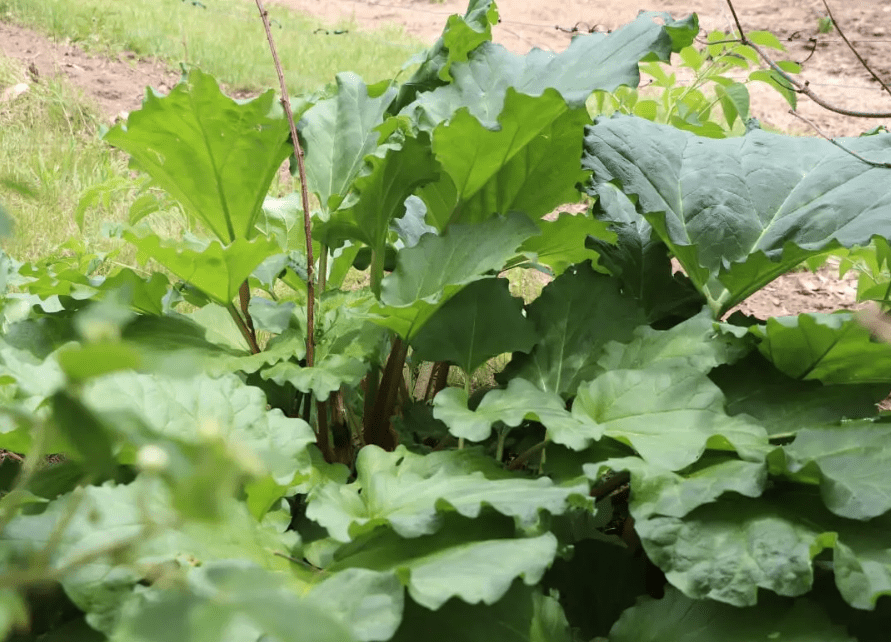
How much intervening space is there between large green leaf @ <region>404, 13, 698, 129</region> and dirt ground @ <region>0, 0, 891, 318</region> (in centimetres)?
25

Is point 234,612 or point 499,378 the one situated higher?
point 234,612

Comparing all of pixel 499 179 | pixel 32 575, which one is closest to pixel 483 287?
pixel 499 179

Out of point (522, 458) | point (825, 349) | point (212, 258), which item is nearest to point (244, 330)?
point (212, 258)

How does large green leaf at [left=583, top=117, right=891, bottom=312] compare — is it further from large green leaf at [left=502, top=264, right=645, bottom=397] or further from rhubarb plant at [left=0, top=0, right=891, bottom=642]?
large green leaf at [left=502, top=264, right=645, bottom=397]

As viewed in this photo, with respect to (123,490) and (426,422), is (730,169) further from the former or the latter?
(123,490)

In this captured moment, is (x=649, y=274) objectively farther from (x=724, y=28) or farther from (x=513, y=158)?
(x=724, y=28)

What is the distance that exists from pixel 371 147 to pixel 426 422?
0.45 meters

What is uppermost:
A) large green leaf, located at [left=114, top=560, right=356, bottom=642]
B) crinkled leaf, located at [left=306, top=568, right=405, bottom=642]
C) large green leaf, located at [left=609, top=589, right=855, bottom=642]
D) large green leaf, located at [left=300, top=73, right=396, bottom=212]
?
large green leaf, located at [left=114, top=560, right=356, bottom=642]

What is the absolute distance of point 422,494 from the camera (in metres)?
0.88

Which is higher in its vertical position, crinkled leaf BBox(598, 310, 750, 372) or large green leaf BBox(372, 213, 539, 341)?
large green leaf BBox(372, 213, 539, 341)

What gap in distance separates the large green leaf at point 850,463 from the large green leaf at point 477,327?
374 millimetres

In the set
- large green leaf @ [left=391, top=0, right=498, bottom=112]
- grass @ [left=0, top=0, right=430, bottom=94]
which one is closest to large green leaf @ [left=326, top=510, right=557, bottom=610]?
large green leaf @ [left=391, top=0, right=498, bottom=112]

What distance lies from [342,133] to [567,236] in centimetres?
41

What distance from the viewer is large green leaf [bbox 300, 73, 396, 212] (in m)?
1.32
